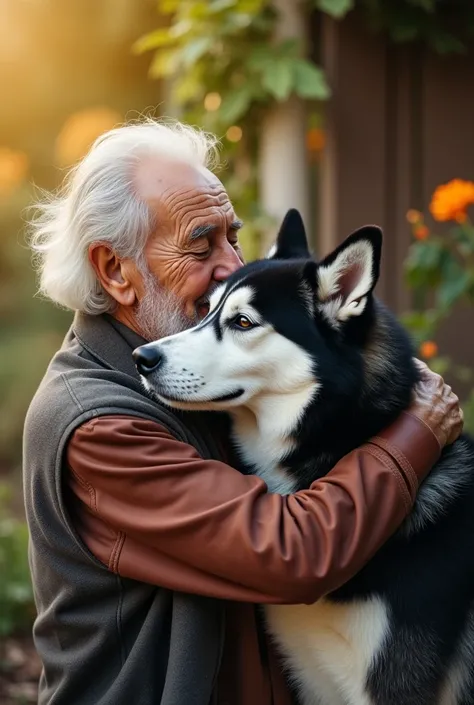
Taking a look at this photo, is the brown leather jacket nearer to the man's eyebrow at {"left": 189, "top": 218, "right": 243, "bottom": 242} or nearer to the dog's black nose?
the dog's black nose

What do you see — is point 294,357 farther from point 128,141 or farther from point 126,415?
point 128,141

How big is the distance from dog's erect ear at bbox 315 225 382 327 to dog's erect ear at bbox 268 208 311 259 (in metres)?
0.35

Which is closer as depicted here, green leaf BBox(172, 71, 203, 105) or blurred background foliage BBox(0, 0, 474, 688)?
blurred background foliage BBox(0, 0, 474, 688)

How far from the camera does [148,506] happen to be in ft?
6.69

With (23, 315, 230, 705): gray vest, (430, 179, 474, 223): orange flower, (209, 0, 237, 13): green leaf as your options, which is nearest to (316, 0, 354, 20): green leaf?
(209, 0, 237, 13): green leaf

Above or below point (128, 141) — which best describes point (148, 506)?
below

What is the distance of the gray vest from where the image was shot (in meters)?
2.11

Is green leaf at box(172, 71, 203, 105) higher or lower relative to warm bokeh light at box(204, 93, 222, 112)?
higher

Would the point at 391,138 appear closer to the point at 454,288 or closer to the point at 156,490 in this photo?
the point at 454,288

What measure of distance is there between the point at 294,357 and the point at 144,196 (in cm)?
56

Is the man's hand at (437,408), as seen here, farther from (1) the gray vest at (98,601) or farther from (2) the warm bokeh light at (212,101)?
(2) the warm bokeh light at (212,101)

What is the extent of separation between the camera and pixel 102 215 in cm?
240

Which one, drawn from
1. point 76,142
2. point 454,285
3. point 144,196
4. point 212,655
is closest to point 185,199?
point 144,196

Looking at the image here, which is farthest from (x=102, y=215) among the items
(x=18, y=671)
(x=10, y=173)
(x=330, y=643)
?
(x=10, y=173)
